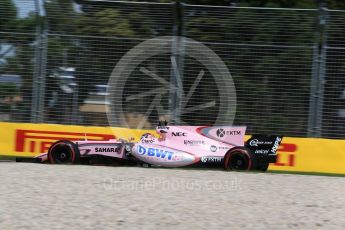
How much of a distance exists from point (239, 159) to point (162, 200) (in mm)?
3605

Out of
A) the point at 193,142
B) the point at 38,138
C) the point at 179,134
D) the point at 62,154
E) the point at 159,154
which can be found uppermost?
the point at 179,134

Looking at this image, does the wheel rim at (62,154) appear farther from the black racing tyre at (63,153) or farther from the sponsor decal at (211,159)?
the sponsor decal at (211,159)

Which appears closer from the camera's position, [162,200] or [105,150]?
[162,200]

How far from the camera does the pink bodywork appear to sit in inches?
401

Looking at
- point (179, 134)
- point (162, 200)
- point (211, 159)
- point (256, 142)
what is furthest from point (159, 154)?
point (162, 200)

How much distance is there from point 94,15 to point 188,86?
2595 millimetres

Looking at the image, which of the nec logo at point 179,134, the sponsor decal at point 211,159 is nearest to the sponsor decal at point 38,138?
the nec logo at point 179,134

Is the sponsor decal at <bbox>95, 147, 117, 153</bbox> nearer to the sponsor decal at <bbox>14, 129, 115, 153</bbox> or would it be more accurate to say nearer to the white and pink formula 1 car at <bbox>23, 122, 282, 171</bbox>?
the white and pink formula 1 car at <bbox>23, 122, 282, 171</bbox>

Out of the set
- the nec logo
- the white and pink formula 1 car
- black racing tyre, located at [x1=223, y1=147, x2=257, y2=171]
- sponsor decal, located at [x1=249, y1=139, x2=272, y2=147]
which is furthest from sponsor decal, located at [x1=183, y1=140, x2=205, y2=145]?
sponsor decal, located at [x1=249, y1=139, x2=272, y2=147]

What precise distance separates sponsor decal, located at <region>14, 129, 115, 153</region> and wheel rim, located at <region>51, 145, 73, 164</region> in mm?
1146

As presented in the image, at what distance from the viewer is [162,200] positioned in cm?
670

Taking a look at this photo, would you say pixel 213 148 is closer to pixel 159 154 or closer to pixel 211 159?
pixel 211 159

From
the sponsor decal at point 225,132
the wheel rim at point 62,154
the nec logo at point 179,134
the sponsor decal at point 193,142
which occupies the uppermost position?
the sponsor decal at point 225,132

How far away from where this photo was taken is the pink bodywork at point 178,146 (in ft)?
33.4
